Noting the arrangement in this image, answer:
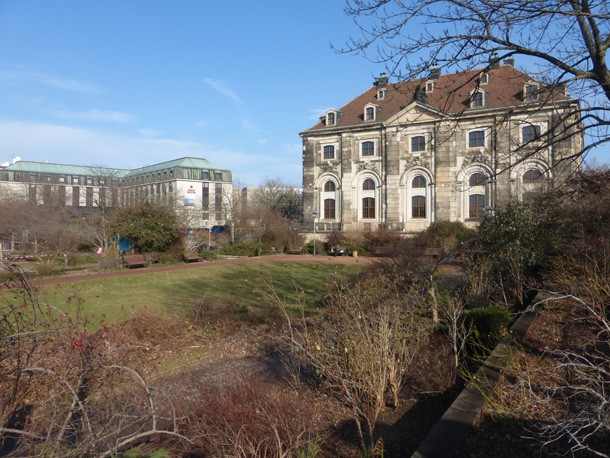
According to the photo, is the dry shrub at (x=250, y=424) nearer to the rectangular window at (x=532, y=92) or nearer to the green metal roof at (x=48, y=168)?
the rectangular window at (x=532, y=92)

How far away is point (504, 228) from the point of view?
40.3 ft

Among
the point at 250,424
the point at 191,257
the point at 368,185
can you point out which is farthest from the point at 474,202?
the point at 250,424

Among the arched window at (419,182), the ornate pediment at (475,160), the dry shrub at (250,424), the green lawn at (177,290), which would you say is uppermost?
the ornate pediment at (475,160)

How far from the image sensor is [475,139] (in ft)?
127

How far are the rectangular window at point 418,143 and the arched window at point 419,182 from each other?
2462 mm

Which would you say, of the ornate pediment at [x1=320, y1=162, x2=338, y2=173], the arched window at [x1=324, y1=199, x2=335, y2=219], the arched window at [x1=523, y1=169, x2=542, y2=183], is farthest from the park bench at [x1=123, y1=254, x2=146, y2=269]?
the ornate pediment at [x1=320, y1=162, x2=338, y2=173]

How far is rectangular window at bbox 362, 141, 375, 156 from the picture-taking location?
44031mm

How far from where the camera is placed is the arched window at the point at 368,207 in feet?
145

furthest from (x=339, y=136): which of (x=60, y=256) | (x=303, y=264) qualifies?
(x=60, y=256)

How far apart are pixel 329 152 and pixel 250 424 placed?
43.0 m

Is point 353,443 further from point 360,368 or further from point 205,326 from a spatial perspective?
point 205,326

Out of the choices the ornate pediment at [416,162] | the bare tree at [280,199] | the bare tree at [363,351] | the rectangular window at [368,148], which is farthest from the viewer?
the bare tree at [280,199]

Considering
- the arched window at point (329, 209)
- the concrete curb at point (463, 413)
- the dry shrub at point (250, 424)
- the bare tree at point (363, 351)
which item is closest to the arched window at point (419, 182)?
the arched window at point (329, 209)

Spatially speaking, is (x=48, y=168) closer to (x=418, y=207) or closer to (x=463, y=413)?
(x=418, y=207)
